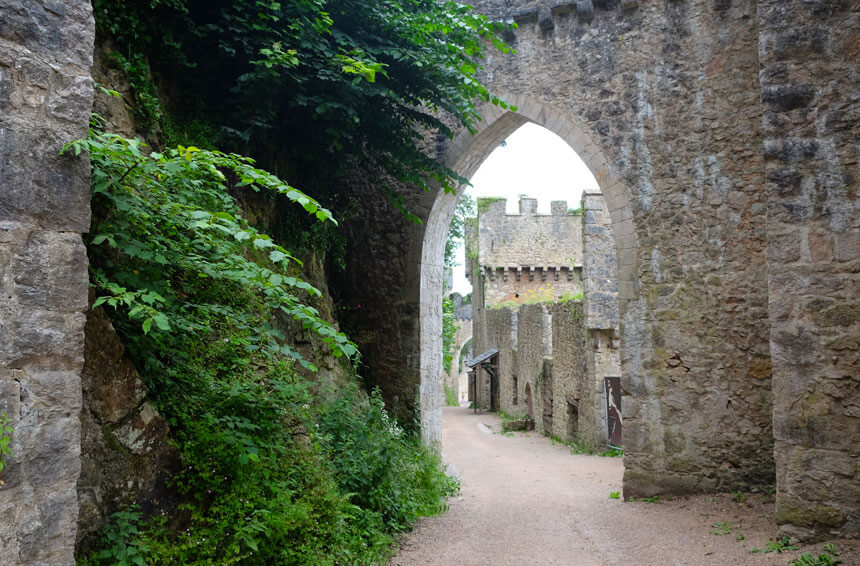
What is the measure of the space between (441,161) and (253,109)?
107 inches

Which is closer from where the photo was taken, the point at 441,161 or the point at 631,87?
the point at 631,87

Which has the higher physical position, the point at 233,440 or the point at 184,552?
the point at 233,440

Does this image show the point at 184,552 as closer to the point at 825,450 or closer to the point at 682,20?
the point at 825,450

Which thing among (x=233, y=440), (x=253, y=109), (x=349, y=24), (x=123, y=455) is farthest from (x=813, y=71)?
(x=123, y=455)

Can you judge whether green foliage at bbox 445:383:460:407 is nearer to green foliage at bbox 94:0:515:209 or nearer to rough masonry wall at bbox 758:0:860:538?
green foliage at bbox 94:0:515:209

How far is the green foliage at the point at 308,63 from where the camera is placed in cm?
449

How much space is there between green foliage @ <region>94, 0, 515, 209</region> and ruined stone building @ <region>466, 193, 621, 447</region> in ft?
19.1

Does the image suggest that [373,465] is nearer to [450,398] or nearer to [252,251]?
[252,251]

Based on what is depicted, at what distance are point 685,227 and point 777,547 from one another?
3.06m

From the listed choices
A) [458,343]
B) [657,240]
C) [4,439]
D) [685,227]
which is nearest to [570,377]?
[657,240]

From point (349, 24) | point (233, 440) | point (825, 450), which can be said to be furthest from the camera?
point (349, 24)

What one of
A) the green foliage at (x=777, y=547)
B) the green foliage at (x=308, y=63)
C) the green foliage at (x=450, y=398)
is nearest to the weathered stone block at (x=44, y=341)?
the green foliage at (x=308, y=63)

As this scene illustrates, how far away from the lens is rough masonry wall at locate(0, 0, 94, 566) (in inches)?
73.7

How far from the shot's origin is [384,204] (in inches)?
289
